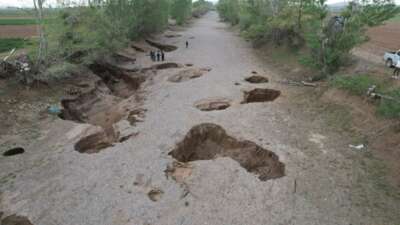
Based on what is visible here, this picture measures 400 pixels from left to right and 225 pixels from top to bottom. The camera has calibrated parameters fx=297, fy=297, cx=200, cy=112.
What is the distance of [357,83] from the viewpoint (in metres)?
12.3

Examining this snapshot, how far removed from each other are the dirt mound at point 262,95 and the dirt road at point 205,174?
5.28 feet

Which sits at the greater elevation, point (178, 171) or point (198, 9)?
point (198, 9)

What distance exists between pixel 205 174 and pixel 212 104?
224 inches

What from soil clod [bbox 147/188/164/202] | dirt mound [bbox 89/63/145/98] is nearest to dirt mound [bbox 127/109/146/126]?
soil clod [bbox 147/188/164/202]

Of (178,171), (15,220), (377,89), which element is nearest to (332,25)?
(377,89)

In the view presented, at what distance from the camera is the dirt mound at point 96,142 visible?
33.8ft

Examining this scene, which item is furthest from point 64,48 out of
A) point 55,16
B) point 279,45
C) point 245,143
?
point 279,45

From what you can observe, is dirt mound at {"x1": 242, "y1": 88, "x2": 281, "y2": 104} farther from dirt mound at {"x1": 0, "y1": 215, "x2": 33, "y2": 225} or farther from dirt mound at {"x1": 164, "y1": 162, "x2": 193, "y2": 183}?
dirt mound at {"x1": 0, "y1": 215, "x2": 33, "y2": 225}

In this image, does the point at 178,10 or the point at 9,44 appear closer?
the point at 9,44

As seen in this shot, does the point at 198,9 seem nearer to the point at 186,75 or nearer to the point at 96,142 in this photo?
the point at 186,75

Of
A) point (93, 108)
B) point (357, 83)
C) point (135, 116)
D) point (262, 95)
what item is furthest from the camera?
point (262, 95)

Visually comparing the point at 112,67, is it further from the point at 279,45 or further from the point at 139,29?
the point at 279,45

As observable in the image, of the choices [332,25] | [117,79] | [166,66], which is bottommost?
[117,79]

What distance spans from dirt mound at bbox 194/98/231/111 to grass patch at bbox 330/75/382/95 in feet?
16.5
